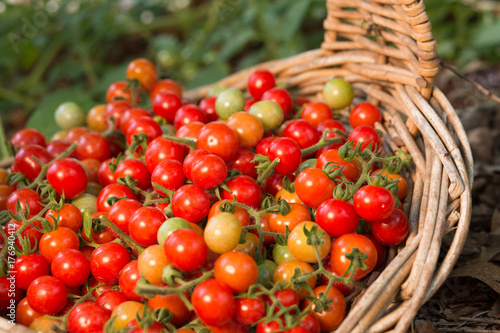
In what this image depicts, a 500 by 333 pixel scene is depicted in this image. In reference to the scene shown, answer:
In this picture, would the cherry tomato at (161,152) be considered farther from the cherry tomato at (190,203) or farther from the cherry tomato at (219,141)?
the cherry tomato at (190,203)

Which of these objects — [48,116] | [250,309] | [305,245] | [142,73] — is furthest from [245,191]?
[48,116]

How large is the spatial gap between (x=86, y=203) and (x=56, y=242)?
229mm

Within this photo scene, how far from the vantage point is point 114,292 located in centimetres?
115

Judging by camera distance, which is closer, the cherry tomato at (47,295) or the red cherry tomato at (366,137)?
the cherry tomato at (47,295)

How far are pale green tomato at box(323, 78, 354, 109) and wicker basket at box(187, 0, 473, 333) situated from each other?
77 mm

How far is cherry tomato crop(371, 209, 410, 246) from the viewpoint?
3.72ft

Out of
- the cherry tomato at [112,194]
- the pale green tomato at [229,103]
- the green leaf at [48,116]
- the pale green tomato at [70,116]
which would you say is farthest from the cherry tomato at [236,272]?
the green leaf at [48,116]

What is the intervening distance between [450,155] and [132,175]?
2.99ft

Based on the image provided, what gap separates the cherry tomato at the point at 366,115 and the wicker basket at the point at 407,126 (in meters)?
0.05

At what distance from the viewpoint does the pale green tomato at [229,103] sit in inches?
62.7

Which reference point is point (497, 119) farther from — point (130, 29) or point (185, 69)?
point (130, 29)

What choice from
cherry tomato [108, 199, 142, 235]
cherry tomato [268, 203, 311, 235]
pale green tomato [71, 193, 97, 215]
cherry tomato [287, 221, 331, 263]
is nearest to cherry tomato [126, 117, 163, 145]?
pale green tomato [71, 193, 97, 215]

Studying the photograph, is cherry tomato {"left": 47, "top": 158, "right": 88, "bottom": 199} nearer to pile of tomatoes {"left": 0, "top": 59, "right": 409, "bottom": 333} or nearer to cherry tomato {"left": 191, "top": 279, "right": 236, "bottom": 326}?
pile of tomatoes {"left": 0, "top": 59, "right": 409, "bottom": 333}

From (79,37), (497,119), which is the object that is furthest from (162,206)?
(79,37)
